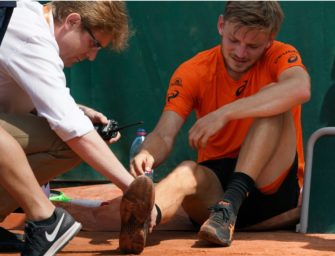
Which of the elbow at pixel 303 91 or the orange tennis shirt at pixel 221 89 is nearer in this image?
the elbow at pixel 303 91

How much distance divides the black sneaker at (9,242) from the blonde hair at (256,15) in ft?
4.65

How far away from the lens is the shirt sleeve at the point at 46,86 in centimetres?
332

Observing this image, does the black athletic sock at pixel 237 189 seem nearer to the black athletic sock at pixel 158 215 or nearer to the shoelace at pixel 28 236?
the black athletic sock at pixel 158 215

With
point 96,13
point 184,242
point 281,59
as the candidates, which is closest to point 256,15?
point 281,59

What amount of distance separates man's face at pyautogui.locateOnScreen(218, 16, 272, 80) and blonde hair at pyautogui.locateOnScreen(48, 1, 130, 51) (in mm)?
672

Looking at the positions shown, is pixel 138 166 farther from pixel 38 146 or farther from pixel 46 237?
pixel 46 237

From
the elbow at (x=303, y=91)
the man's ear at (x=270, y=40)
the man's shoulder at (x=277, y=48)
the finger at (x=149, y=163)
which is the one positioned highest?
the man's ear at (x=270, y=40)

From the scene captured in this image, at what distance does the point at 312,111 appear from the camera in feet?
17.9

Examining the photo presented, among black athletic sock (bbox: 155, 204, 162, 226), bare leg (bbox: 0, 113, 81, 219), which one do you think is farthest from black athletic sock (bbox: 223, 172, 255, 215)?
bare leg (bbox: 0, 113, 81, 219)

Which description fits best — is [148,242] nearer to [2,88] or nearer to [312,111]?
[2,88]

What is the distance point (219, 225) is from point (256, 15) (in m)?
1.03

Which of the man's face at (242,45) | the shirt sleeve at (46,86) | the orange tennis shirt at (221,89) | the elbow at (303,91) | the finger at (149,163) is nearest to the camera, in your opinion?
the shirt sleeve at (46,86)

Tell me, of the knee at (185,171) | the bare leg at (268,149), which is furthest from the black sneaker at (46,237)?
the bare leg at (268,149)

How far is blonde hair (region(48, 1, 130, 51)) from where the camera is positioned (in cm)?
364
